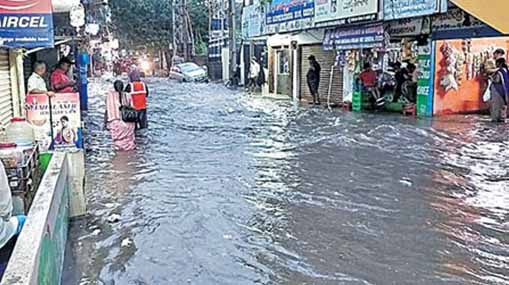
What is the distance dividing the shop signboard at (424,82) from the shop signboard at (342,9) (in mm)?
1687

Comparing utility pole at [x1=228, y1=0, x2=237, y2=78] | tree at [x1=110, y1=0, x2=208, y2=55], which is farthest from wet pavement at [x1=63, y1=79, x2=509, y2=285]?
tree at [x1=110, y1=0, x2=208, y2=55]

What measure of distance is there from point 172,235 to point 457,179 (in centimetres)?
426

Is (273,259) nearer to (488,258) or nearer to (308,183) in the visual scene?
(488,258)

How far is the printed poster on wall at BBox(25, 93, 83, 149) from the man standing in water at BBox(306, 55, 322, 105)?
13.7 m

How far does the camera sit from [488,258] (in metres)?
5.39

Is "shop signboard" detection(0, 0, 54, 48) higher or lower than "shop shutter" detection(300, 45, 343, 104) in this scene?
higher

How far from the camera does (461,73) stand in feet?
54.7

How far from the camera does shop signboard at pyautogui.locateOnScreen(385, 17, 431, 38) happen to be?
52.2ft

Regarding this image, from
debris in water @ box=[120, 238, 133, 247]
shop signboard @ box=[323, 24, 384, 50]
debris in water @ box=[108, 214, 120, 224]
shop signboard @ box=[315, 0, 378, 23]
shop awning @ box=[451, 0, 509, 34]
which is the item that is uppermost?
shop signboard @ box=[315, 0, 378, 23]

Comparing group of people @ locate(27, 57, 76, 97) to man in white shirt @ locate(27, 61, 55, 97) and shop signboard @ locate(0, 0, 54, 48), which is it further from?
shop signboard @ locate(0, 0, 54, 48)

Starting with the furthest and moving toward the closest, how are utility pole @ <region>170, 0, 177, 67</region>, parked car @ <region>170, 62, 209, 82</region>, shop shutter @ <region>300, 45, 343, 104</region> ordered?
utility pole @ <region>170, 0, 177, 67</region> < parked car @ <region>170, 62, 209, 82</region> < shop shutter @ <region>300, 45, 343, 104</region>

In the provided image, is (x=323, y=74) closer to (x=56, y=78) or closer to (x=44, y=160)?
(x=56, y=78)

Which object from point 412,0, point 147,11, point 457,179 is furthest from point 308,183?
point 147,11

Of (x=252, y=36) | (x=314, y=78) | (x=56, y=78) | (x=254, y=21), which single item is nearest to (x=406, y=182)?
(x=56, y=78)
